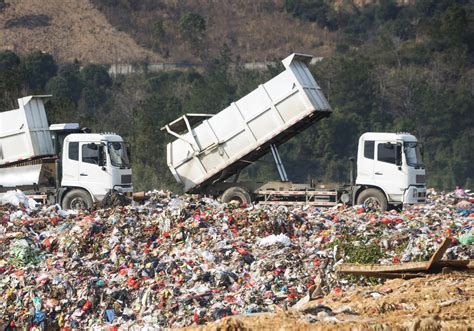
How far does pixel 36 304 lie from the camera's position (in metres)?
14.8

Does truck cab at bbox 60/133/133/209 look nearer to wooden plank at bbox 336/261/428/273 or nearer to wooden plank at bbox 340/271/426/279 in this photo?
wooden plank at bbox 336/261/428/273

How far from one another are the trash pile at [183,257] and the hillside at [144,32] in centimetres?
4775

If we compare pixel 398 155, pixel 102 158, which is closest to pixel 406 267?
pixel 398 155

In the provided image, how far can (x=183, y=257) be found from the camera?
1599 cm

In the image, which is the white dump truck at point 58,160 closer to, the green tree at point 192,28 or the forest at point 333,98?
the forest at point 333,98

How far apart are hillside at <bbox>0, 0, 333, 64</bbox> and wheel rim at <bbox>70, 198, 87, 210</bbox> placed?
43850 millimetres

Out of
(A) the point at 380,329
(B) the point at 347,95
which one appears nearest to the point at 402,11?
(B) the point at 347,95

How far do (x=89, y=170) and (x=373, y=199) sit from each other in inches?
216

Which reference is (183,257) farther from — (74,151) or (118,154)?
(74,151)

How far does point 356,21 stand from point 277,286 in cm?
5860

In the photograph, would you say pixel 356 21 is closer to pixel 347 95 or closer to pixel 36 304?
pixel 347 95

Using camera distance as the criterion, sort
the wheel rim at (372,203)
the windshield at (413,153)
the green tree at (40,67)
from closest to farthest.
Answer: the wheel rim at (372,203) → the windshield at (413,153) → the green tree at (40,67)

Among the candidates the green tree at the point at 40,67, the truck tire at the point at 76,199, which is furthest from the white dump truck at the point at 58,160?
the green tree at the point at 40,67

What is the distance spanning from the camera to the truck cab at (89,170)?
21.7 meters
